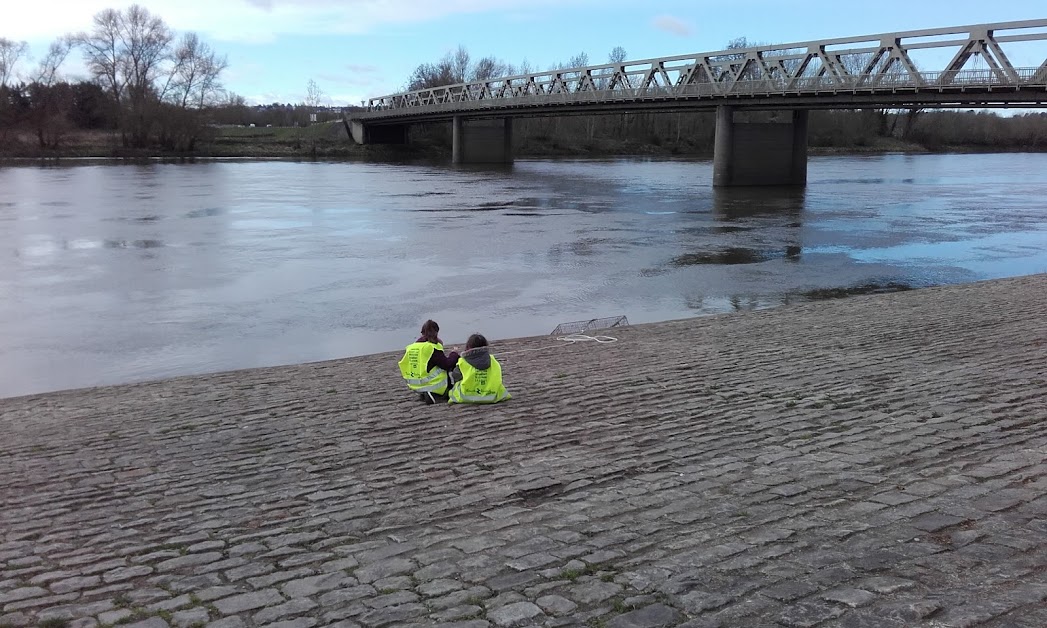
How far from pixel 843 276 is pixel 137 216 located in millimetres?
26563

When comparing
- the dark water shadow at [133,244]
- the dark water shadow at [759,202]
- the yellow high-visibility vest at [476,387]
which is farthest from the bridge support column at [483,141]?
the yellow high-visibility vest at [476,387]

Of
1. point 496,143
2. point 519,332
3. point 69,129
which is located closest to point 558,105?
point 496,143

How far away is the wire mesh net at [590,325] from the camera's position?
48.3ft

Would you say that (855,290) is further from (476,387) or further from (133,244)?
(133,244)

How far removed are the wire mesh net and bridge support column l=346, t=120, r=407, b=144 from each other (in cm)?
10911

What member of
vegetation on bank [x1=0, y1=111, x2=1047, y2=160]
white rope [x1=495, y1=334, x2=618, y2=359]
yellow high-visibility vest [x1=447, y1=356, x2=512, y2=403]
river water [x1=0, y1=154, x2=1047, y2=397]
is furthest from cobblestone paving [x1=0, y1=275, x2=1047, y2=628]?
vegetation on bank [x1=0, y1=111, x2=1047, y2=160]

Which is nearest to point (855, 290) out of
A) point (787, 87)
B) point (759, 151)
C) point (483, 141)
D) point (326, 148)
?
point (787, 87)

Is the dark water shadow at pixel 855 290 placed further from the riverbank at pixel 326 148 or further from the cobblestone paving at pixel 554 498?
the riverbank at pixel 326 148

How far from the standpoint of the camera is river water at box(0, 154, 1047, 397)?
1550 cm

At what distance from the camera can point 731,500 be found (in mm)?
6418

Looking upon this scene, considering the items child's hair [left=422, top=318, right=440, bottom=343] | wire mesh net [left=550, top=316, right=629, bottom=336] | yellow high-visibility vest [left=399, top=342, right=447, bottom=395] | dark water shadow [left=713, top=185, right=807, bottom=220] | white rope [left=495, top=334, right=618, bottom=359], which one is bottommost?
wire mesh net [left=550, top=316, right=629, bottom=336]

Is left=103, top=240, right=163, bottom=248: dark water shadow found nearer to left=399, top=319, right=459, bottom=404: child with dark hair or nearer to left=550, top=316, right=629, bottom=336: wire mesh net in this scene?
left=550, top=316, right=629, bottom=336: wire mesh net

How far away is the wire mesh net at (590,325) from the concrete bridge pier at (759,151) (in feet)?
153

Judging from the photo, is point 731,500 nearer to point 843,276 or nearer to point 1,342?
point 1,342
